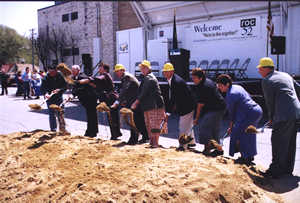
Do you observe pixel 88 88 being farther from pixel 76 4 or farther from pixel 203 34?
pixel 76 4

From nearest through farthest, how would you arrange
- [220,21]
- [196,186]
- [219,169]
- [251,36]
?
[196,186] < [219,169] < [251,36] < [220,21]

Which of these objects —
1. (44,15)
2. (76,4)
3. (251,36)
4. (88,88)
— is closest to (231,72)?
(251,36)

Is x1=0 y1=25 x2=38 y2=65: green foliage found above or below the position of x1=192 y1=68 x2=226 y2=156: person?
above

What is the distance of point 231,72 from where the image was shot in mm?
11859

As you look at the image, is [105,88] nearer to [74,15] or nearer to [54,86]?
[54,86]

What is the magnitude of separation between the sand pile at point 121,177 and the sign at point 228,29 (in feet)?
27.0

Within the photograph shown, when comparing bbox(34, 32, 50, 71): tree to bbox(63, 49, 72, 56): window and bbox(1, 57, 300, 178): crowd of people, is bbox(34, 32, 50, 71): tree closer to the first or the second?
bbox(63, 49, 72, 56): window

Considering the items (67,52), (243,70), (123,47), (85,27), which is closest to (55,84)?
(243,70)

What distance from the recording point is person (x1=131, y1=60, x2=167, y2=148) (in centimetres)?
547

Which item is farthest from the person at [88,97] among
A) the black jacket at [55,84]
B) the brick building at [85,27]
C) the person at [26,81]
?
the brick building at [85,27]

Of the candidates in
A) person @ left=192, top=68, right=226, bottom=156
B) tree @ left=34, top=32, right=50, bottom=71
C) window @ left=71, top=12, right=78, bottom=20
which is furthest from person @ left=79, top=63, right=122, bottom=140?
tree @ left=34, top=32, right=50, bottom=71

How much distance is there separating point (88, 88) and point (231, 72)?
22.7 feet

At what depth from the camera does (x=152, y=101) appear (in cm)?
A: 553

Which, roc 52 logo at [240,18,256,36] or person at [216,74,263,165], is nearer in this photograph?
person at [216,74,263,165]
